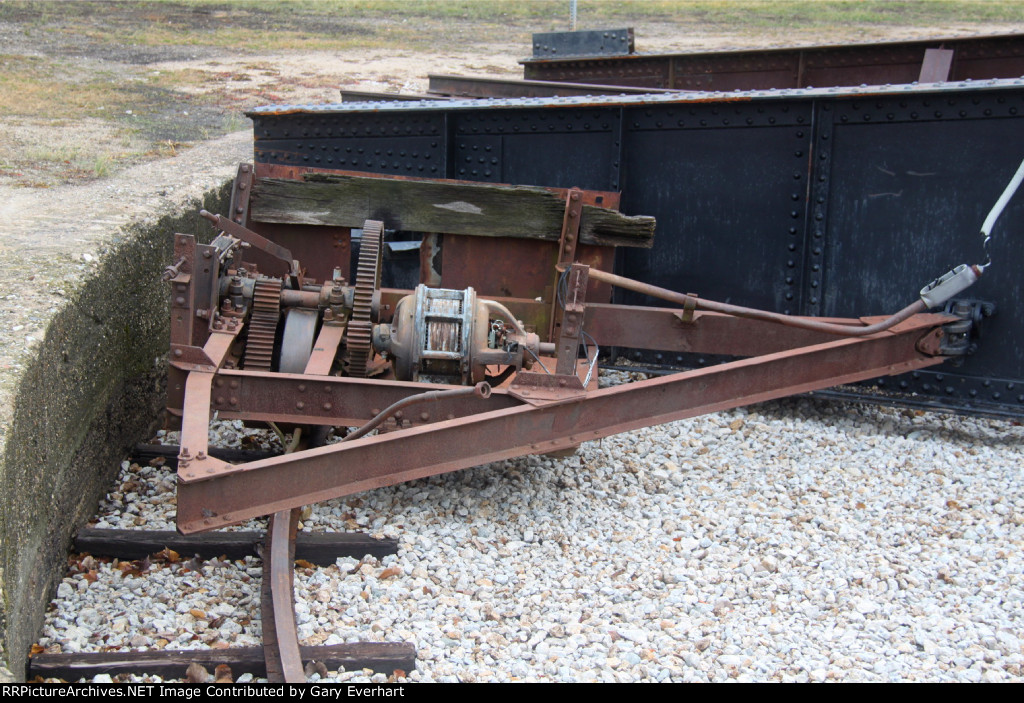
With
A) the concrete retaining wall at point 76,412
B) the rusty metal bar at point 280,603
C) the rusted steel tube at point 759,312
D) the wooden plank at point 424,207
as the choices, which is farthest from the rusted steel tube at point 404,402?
the wooden plank at point 424,207

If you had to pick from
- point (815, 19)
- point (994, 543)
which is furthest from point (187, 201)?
point (815, 19)

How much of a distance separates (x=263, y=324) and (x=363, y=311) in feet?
1.87

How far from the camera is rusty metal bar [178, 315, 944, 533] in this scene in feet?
12.8

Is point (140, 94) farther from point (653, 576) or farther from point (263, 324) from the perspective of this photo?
point (653, 576)

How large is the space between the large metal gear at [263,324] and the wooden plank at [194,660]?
5.42ft

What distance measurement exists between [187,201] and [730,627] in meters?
4.39

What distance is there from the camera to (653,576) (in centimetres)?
429

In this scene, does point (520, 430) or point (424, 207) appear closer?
point (520, 430)

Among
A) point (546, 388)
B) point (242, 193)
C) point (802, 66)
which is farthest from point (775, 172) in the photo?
point (242, 193)

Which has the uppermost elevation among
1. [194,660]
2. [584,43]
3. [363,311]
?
[584,43]

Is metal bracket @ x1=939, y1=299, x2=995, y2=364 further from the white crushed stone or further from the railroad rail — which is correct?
the railroad rail

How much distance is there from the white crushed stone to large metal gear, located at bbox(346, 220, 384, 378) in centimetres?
72

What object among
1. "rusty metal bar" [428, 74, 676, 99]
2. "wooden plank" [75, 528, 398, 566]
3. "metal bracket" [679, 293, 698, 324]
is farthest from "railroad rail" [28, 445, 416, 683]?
"rusty metal bar" [428, 74, 676, 99]

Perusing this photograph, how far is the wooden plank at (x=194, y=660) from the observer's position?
3.54 m
